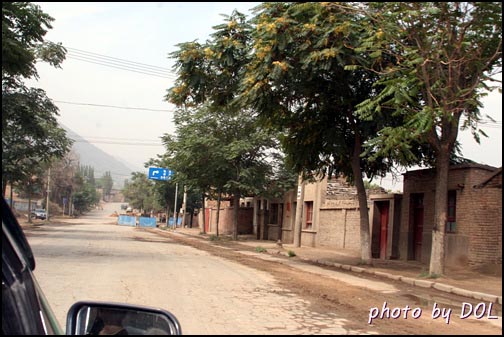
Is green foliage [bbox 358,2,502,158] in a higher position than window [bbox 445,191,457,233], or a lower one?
higher

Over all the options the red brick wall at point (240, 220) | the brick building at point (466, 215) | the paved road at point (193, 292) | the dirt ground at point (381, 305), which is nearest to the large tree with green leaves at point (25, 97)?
the paved road at point (193, 292)

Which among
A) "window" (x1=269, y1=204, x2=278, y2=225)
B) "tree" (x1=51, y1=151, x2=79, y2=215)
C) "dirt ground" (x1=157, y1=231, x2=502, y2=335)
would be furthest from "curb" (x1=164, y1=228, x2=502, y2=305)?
"tree" (x1=51, y1=151, x2=79, y2=215)

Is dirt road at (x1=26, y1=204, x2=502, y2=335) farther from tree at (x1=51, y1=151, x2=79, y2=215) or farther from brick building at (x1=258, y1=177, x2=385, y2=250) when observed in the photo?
tree at (x1=51, y1=151, x2=79, y2=215)

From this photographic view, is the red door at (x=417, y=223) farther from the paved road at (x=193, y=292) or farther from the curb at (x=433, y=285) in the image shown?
the paved road at (x=193, y=292)

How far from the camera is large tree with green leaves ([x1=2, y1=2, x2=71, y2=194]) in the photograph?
606 inches

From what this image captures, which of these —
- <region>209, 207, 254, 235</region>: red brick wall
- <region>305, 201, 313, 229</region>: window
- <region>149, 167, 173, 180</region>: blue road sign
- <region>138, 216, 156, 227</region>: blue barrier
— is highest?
<region>149, 167, 173, 180</region>: blue road sign

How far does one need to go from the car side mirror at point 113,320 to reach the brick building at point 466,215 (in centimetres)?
1335

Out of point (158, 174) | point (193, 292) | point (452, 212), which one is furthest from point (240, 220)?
point (193, 292)

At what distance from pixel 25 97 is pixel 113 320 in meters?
20.8

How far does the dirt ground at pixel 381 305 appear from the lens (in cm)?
775

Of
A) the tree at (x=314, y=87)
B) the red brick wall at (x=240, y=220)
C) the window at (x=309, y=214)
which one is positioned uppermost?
the tree at (x=314, y=87)

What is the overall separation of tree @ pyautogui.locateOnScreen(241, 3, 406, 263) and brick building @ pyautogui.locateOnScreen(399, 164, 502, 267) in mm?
2050

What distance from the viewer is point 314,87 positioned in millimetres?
16812

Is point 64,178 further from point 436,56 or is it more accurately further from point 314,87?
point 436,56
